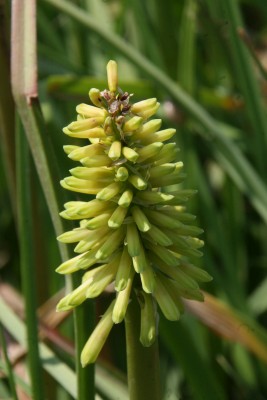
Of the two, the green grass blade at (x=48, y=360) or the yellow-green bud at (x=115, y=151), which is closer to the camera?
the yellow-green bud at (x=115, y=151)

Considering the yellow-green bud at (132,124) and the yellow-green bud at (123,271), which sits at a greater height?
the yellow-green bud at (132,124)

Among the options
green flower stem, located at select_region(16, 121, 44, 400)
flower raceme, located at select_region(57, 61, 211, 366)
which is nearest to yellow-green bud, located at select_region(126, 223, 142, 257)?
flower raceme, located at select_region(57, 61, 211, 366)

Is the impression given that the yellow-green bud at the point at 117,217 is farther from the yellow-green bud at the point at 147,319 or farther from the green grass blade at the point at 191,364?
the green grass blade at the point at 191,364

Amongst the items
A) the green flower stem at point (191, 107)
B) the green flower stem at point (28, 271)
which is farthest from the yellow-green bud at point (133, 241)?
the green flower stem at point (191, 107)

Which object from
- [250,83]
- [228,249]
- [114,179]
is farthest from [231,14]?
[114,179]

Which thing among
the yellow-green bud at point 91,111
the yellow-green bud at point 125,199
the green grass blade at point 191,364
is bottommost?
the green grass blade at point 191,364
